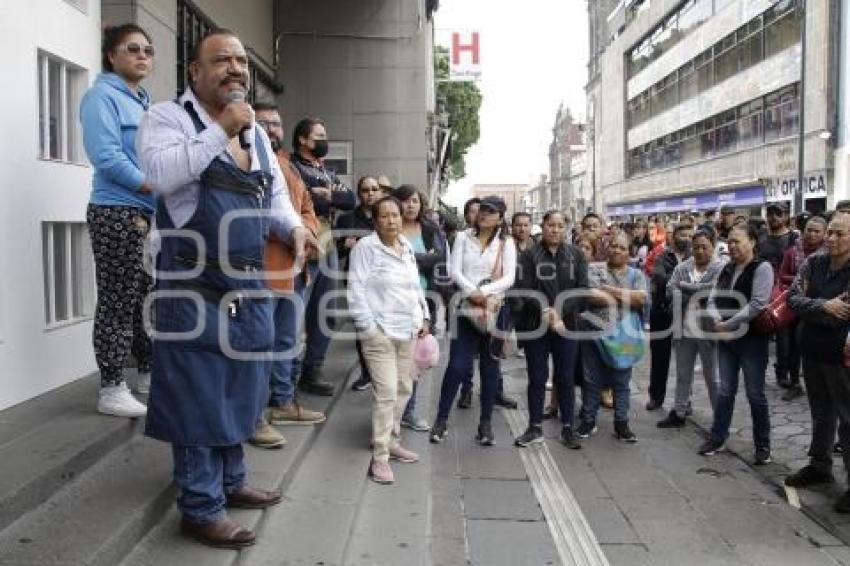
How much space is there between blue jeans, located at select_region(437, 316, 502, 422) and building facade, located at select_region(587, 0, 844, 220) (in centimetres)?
2458

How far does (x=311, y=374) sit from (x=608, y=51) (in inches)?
2331

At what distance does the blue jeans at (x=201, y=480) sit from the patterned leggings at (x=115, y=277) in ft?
3.37

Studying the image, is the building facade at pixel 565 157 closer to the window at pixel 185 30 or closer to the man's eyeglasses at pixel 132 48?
the window at pixel 185 30

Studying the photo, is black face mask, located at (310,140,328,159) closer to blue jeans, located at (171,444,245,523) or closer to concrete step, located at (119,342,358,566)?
concrete step, located at (119,342,358,566)

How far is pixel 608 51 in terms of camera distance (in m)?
60.5

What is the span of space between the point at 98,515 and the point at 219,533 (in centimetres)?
48

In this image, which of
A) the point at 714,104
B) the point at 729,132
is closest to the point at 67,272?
the point at 729,132

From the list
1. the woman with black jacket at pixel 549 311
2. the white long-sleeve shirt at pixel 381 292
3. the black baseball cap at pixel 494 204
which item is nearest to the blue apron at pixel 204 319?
the white long-sleeve shirt at pixel 381 292

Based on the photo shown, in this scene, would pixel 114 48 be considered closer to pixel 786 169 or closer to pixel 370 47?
pixel 370 47

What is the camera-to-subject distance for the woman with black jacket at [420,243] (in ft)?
20.5

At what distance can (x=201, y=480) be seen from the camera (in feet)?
10.2

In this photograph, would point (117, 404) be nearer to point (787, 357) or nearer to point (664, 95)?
point (787, 357)

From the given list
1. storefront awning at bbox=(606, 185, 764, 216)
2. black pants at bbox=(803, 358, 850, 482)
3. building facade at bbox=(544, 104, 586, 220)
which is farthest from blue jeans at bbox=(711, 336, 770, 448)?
building facade at bbox=(544, 104, 586, 220)

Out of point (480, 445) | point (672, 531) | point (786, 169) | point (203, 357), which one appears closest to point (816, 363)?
point (672, 531)
